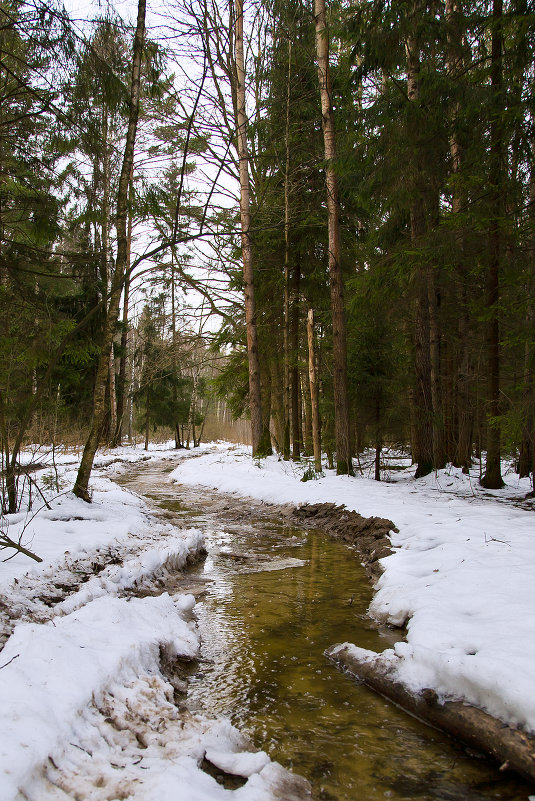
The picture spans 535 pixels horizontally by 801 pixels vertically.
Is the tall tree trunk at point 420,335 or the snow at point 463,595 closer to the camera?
the snow at point 463,595

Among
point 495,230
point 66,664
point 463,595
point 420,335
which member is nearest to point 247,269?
point 420,335

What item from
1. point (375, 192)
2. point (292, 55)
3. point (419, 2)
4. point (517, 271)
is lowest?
point (517, 271)

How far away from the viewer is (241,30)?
14.0m

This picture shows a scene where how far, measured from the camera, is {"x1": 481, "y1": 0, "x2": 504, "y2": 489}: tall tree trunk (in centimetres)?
783

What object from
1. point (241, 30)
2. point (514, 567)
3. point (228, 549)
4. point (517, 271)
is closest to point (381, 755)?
point (514, 567)

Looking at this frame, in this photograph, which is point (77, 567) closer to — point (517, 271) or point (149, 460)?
point (517, 271)

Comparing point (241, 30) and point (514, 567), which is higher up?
point (241, 30)

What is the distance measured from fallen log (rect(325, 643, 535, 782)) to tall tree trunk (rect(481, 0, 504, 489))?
5494 mm

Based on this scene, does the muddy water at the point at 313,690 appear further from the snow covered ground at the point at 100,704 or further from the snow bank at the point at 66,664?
the snow bank at the point at 66,664

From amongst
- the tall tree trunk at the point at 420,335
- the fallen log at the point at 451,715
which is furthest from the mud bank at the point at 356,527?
the tall tree trunk at the point at 420,335

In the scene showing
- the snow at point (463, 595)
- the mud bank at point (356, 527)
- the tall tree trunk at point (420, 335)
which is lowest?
the mud bank at point (356, 527)

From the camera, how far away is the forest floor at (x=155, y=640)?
77.4 inches

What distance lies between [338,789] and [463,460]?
11.2 m

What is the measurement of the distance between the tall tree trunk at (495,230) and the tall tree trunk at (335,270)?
10.4 ft
